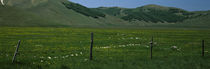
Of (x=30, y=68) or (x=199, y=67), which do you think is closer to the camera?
(x=30, y=68)

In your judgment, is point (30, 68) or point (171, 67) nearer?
point (30, 68)

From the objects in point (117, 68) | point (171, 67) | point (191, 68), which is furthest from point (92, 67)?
point (191, 68)

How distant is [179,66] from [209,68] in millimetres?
1953

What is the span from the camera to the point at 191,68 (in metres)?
15.3

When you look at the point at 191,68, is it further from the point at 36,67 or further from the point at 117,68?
the point at 36,67

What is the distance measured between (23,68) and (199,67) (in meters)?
11.6

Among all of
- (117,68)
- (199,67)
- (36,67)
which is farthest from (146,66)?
(36,67)

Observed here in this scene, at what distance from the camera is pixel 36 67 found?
49.5ft

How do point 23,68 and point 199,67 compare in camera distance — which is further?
point 199,67

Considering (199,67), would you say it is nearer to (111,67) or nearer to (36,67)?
(111,67)

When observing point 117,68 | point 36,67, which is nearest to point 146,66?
point 117,68

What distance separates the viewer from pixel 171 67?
15.7m

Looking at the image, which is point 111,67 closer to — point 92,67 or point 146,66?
point 92,67

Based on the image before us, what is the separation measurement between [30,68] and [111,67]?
5.17m
